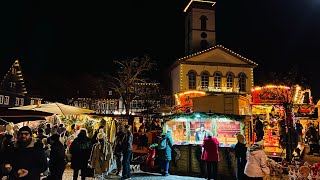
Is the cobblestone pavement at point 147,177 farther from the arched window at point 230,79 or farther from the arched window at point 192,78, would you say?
the arched window at point 230,79

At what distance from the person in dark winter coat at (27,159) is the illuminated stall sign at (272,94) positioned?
13642 mm

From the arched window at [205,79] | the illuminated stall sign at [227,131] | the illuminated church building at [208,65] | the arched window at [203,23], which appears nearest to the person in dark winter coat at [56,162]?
the illuminated stall sign at [227,131]

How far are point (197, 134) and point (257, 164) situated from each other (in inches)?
230

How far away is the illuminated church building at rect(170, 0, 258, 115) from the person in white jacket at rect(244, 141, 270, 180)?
98.2ft

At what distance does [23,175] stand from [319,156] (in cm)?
1726

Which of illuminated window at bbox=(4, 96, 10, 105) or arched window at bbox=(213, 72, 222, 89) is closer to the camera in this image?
arched window at bbox=(213, 72, 222, 89)

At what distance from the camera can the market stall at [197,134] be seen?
39.8ft

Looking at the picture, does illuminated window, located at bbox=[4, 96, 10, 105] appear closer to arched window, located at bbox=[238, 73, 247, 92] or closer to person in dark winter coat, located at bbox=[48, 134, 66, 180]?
arched window, located at bbox=[238, 73, 247, 92]

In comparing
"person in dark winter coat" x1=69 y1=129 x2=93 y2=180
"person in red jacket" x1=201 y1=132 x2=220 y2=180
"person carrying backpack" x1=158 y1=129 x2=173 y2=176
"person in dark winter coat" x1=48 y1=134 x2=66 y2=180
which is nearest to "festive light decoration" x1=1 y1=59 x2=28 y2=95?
"person carrying backpack" x1=158 y1=129 x2=173 y2=176

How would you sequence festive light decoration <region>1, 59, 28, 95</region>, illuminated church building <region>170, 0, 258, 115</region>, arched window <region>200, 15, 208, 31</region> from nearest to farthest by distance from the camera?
illuminated church building <region>170, 0, 258, 115</region>, arched window <region>200, 15, 208, 31</region>, festive light decoration <region>1, 59, 28, 95</region>

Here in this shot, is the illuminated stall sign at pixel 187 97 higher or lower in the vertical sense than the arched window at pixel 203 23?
lower

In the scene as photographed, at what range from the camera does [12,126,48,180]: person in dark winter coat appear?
480 cm

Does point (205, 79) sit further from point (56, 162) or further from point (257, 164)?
point (56, 162)

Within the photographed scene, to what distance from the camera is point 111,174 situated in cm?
1216
